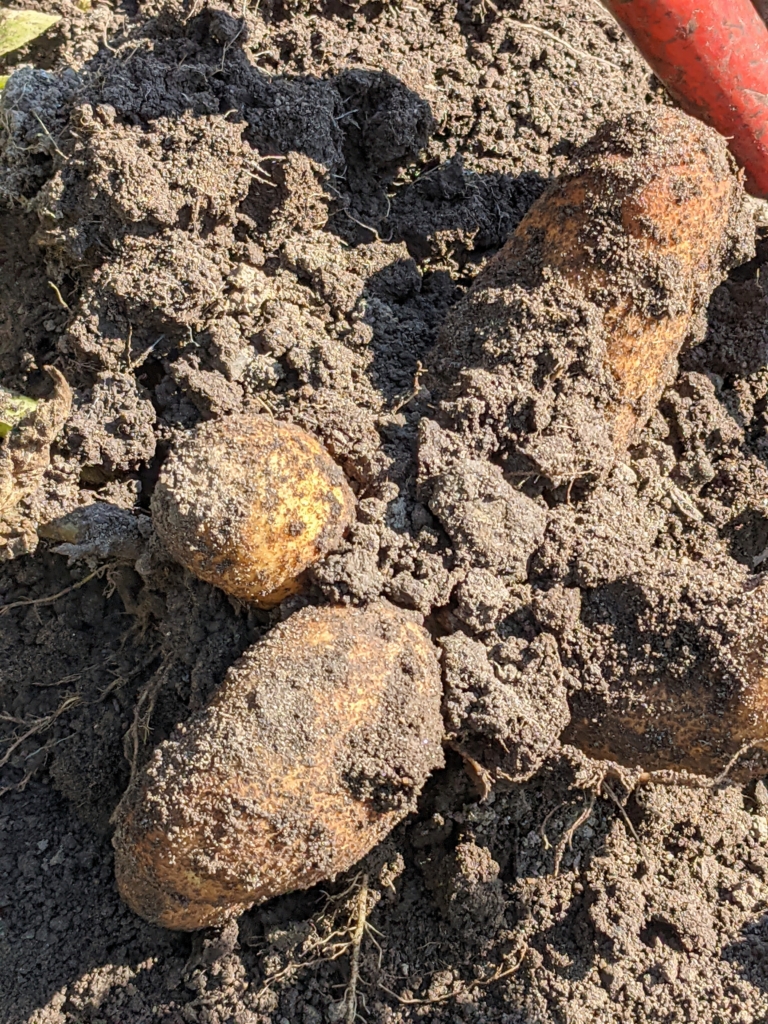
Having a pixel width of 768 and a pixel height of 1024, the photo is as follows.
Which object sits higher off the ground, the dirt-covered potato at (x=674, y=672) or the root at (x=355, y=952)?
the dirt-covered potato at (x=674, y=672)

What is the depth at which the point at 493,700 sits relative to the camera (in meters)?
1.66

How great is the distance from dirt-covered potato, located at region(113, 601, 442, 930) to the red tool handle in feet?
4.72

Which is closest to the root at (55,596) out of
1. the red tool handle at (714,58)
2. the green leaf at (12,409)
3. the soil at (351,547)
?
the soil at (351,547)

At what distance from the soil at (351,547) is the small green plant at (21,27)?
0.14 ft

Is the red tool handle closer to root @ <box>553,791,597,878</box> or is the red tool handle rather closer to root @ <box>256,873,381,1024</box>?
root @ <box>553,791,597,878</box>

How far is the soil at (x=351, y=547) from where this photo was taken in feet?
5.76

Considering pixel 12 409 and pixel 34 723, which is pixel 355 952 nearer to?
pixel 34 723

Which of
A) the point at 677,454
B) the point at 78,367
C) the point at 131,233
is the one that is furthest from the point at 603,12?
the point at 78,367

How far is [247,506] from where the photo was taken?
1.56 metres

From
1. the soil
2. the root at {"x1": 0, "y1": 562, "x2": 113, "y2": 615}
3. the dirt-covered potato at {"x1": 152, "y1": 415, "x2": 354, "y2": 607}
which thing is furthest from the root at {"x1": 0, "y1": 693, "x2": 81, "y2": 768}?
the dirt-covered potato at {"x1": 152, "y1": 415, "x2": 354, "y2": 607}

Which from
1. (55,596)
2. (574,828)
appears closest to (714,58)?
(574,828)

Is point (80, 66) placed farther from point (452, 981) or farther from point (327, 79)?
point (452, 981)

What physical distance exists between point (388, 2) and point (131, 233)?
1.09 meters

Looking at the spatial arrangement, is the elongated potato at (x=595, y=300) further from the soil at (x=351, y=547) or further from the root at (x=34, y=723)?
the root at (x=34, y=723)
